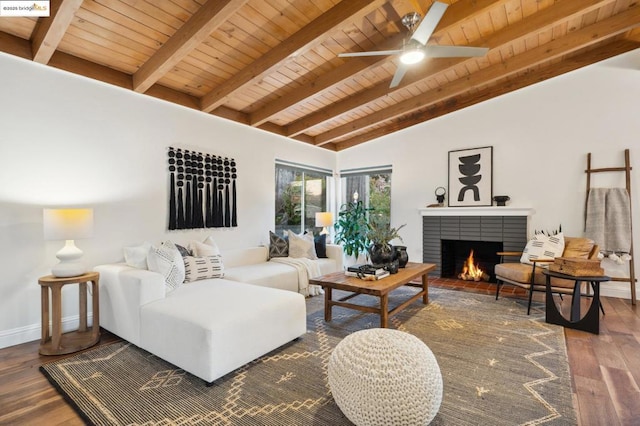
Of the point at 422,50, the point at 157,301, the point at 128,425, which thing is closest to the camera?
the point at 128,425

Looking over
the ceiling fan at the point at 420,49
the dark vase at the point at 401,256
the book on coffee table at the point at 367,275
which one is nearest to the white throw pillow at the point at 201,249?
the book on coffee table at the point at 367,275

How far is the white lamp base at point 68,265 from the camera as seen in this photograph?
254cm

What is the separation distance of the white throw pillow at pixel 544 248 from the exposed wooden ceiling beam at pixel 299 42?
132 inches

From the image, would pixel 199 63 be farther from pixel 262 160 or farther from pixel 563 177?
pixel 563 177

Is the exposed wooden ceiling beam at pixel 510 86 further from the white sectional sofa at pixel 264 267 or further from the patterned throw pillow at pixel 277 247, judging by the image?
the patterned throw pillow at pixel 277 247

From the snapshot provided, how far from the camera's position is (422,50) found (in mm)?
2631

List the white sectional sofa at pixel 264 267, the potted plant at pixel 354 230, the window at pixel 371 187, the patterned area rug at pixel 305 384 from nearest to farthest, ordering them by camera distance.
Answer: the patterned area rug at pixel 305 384 < the white sectional sofa at pixel 264 267 < the potted plant at pixel 354 230 < the window at pixel 371 187

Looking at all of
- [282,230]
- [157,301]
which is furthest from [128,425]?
[282,230]

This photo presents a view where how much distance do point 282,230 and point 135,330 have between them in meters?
3.11

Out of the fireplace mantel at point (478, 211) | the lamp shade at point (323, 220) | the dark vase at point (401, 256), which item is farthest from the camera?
the lamp shade at point (323, 220)

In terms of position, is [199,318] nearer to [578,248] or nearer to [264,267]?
[264,267]

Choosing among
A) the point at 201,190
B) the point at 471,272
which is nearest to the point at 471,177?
the point at 471,272

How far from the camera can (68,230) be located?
2500 millimetres

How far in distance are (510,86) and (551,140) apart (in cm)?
100
